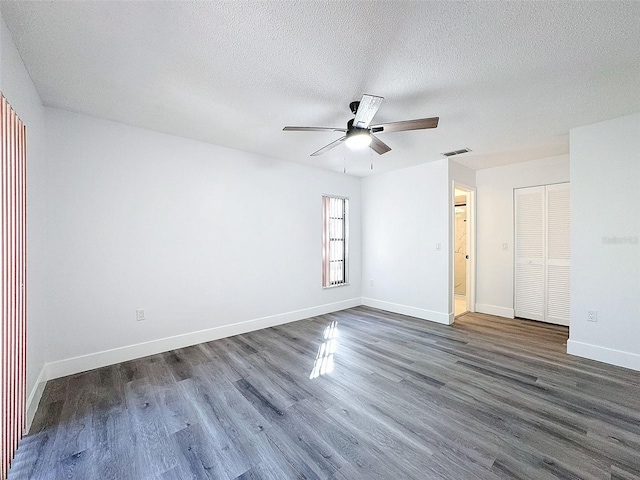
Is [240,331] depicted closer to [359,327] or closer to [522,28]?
[359,327]

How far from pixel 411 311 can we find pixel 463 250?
300cm

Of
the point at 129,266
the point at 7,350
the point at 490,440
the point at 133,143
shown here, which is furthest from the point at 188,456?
the point at 133,143

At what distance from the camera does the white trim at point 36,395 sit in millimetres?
1989

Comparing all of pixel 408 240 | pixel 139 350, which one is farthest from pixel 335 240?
pixel 139 350

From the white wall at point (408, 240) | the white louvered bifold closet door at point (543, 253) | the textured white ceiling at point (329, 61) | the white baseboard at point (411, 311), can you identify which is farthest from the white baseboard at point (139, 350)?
the white louvered bifold closet door at point (543, 253)

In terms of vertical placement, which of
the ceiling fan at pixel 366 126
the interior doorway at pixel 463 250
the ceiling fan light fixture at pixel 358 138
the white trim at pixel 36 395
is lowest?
the white trim at pixel 36 395

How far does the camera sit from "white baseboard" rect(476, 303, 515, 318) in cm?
466

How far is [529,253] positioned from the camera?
14.8 feet

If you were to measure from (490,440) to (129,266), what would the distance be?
11.9 feet

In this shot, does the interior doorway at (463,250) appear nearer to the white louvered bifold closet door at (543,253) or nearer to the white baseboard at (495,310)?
the white baseboard at (495,310)

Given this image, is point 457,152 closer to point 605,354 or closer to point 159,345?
point 605,354

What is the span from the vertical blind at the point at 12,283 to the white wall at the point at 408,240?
4617 mm

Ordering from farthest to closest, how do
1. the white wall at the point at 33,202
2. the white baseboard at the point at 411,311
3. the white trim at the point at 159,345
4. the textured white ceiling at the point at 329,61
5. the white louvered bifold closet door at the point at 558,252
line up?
the white baseboard at the point at 411,311
the white louvered bifold closet door at the point at 558,252
the white trim at the point at 159,345
the white wall at the point at 33,202
the textured white ceiling at the point at 329,61

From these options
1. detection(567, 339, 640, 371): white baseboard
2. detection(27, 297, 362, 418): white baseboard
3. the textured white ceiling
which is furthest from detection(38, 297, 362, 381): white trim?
detection(567, 339, 640, 371): white baseboard
